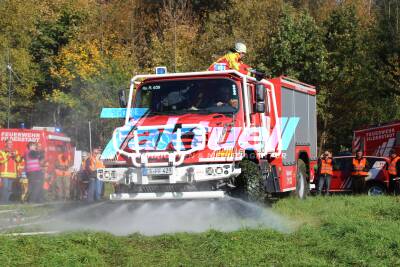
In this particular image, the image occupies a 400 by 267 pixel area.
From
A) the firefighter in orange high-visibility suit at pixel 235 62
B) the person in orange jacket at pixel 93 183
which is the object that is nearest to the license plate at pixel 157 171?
the firefighter in orange high-visibility suit at pixel 235 62

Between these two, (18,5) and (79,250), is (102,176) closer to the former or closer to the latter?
(79,250)

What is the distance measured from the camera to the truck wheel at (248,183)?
11.2m

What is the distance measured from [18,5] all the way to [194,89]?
40228 millimetres

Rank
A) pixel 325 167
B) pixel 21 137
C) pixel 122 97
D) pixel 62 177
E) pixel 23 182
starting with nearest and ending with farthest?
pixel 122 97 < pixel 325 167 < pixel 23 182 < pixel 62 177 < pixel 21 137

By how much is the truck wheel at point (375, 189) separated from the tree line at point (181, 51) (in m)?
9.72

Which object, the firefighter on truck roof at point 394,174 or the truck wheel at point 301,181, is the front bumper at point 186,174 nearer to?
the truck wheel at point 301,181

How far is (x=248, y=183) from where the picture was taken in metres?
11.3

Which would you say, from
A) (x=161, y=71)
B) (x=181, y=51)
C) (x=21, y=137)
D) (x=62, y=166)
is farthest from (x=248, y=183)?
(x=181, y=51)

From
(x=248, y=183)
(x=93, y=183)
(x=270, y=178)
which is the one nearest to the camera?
(x=248, y=183)

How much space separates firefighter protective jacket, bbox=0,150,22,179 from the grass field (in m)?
12.5

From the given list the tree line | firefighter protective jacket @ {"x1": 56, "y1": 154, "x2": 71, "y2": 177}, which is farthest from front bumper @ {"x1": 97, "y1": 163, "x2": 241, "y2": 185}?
the tree line

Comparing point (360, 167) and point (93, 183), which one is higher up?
point (360, 167)

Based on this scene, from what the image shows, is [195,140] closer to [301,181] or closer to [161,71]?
[161,71]

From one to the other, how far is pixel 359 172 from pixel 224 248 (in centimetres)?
1260
